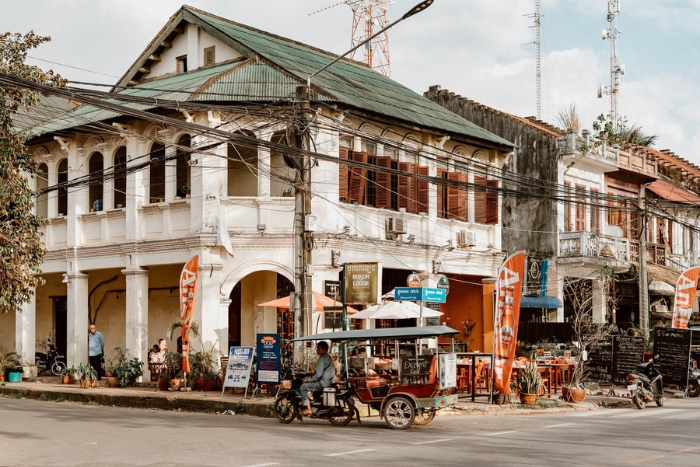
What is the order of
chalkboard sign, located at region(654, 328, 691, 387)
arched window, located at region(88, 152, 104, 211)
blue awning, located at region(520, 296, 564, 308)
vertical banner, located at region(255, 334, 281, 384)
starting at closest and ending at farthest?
vertical banner, located at region(255, 334, 281, 384)
chalkboard sign, located at region(654, 328, 691, 387)
arched window, located at region(88, 152, 104, 211)
blue awning, located at region(520, 296, 564, 308)

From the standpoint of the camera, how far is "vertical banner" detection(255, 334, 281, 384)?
20.4m

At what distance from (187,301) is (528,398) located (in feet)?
26.9

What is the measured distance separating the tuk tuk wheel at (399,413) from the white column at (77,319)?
1369cm

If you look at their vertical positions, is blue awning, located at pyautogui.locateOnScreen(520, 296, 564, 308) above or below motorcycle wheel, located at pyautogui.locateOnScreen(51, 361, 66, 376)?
above

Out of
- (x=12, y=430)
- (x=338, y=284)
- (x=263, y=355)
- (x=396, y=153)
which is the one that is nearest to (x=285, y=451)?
(x=12, y=430)

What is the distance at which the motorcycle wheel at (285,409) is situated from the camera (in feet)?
56.7

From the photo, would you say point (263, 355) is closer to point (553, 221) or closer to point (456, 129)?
point (456, 129)

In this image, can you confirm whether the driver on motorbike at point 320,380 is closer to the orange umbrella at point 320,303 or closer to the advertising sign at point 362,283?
the advertising sign at point 362,283

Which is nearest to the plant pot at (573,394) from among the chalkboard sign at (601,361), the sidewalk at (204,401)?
the sidewalk at (204,401)

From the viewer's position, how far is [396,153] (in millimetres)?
26656

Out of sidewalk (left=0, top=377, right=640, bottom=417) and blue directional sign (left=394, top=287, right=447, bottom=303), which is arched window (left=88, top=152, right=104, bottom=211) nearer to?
sidewalk (left=0, top=377, right=640, bottom=417)

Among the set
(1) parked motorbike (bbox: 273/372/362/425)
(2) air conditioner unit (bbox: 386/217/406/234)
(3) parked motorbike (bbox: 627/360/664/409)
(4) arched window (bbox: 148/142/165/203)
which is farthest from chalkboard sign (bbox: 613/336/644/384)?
(4) arched window (bbox: 148/142/165/203)

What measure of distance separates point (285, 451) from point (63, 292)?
66.4 feet

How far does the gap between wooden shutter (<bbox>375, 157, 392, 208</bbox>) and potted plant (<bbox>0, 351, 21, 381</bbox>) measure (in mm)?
12044
